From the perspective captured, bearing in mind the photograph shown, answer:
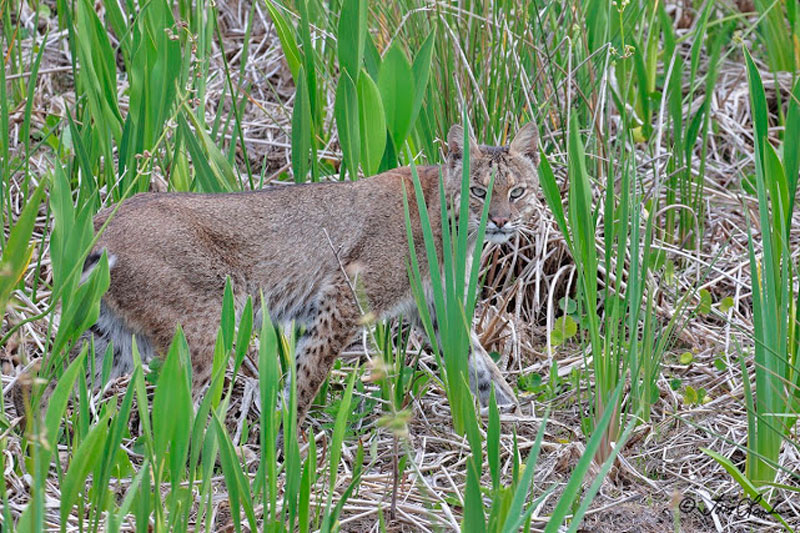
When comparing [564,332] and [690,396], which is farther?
[564,332]

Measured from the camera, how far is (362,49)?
177 inches

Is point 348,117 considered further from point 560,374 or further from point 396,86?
point 560,374

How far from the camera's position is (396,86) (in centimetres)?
448

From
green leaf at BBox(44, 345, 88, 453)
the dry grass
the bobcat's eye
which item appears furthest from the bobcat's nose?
green leaf at BBox(44, 345, 88, 453)

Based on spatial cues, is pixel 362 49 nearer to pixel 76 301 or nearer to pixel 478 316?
pixel 478 316

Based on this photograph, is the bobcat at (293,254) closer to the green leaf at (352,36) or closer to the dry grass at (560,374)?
the dry grass at (560,374)

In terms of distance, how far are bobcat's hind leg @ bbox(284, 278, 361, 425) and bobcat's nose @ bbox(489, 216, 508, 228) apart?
667 mm

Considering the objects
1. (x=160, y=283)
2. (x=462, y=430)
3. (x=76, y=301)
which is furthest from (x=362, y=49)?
(x=76, y=301)

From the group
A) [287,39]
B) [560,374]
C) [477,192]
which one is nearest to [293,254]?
[477,192]

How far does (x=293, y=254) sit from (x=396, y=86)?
2.78 ft

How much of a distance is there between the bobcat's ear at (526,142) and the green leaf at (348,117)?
2.21 feet

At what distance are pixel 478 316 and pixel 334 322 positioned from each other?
0.90m

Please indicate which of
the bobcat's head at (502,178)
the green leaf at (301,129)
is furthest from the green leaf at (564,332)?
the green leaf at (301,129)

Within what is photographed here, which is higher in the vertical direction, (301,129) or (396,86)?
(396,86)
